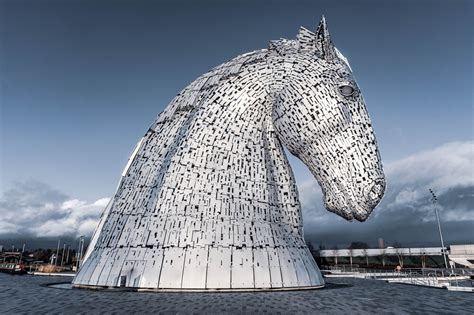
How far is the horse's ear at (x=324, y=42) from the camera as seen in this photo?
8.88 meters

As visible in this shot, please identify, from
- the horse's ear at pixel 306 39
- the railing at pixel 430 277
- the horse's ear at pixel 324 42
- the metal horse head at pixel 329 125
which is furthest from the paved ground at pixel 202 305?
the railing at pixel 430 277

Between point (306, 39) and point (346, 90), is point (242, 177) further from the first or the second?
point (306, 39)

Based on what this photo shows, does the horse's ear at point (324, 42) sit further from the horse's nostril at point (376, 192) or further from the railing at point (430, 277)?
the railing at point (430, 277)

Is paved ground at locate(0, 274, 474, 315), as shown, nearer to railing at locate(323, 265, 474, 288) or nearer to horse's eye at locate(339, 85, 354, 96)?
horse's eye at locate(339, 85, 354, 96)

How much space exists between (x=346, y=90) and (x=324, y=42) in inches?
62.5

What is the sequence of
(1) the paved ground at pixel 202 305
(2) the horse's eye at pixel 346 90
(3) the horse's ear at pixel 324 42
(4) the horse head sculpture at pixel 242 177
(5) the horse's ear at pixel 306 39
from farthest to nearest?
(5) the horse's ear at pixel 306 39
(3) the horse's ear at pixel 324 42
(2) the horse's eye at pixel 346 90
(4) the horse head sculpture at pixel 242 177
(1) the paved ground at pixel 202 305

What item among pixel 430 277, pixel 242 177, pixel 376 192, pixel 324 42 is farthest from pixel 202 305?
pixel 430 277

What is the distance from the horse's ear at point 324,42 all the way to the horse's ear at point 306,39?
0.22 metres

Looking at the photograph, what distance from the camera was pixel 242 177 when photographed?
334 inches

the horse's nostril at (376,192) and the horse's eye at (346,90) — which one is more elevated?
the horse's eye at (346,90)

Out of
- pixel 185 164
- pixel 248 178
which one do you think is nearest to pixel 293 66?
pixel 248 178

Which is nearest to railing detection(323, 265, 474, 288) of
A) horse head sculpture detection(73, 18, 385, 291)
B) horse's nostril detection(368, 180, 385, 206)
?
horse's nostril detection(368, 180, 385, 206)

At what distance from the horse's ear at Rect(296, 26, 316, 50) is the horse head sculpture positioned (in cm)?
3

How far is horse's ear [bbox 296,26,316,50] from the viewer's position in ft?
30.2
